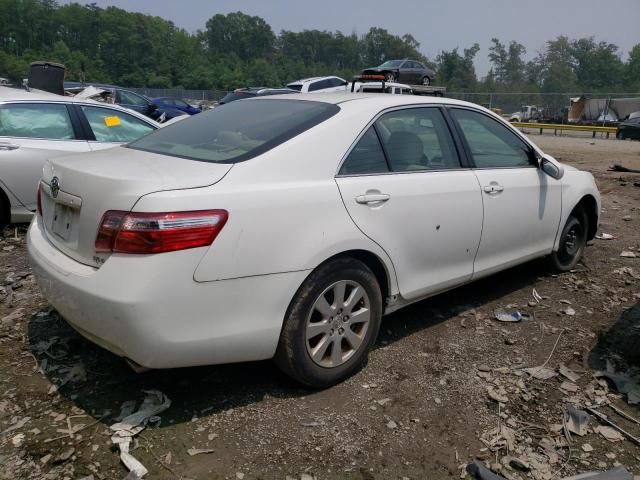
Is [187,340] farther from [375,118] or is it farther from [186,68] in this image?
[186,68]

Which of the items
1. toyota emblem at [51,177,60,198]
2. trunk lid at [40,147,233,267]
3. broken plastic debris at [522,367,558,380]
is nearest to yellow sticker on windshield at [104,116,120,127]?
trunk lid at [40,147,233,267]

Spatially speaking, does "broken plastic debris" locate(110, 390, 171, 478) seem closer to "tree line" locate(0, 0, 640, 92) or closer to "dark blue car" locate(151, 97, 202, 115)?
"dark blue car" locate(151, 97, 202, 115)

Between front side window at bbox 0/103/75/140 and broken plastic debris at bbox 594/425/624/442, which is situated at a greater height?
front side window at bbox 0/103/75/140

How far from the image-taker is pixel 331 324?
311cm

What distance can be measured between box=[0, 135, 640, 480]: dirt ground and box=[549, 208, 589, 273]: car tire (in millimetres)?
871

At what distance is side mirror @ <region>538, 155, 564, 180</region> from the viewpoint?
458cm

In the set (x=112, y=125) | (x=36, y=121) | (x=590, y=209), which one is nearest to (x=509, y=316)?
(x=590, y=209)

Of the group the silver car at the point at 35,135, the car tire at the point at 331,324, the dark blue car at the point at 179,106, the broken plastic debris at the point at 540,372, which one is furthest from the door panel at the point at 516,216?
the dark blue car at the point at 179,106

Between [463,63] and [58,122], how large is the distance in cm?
10002

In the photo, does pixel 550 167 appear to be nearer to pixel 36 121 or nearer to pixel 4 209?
pixel 36 121

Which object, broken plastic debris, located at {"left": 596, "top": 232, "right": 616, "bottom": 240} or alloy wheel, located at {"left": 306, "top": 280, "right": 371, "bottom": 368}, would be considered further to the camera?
broken plastic debris, located at {"left": 596, "top": 232, "right": 616, "bottom": 240}

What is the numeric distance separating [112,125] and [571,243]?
17.0 feet

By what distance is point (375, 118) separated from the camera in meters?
3.45

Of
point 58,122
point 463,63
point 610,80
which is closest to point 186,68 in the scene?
point 463,63
